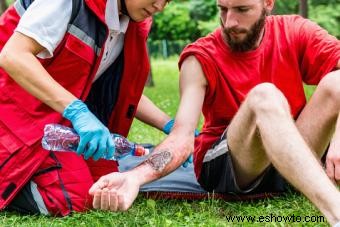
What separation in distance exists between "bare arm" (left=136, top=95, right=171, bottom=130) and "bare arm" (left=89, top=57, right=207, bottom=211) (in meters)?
0.40

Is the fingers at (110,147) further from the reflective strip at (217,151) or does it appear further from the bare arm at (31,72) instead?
the reflective strip at (217,151)

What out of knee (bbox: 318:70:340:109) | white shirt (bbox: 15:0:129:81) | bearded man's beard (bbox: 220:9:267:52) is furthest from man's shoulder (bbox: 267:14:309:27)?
white shirt (bbox: 15:0:129:81)

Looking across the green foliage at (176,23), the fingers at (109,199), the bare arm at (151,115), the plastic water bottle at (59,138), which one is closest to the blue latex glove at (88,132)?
the plastic water bottle at (59,138)

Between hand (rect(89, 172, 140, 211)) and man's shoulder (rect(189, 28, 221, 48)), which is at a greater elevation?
man's shoulder (rect(189, 28, 221, 48))

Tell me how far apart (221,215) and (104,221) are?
0.59m

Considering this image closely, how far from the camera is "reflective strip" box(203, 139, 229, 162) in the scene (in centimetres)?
332

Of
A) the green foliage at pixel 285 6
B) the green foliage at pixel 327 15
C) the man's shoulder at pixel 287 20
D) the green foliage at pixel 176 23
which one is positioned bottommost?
the green foliage at pixel 176 23

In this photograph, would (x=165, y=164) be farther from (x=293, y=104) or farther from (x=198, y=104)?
(x=293, y=104)

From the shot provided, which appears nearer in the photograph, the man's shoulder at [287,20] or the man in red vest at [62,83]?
the man in red vest at [62,83]

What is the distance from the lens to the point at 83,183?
3422 millimetres

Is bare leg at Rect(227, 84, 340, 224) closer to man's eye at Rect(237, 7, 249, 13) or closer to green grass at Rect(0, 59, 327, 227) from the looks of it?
green grass at Rect(0, 59, 327, 227)

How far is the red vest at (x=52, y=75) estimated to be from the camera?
125 inches

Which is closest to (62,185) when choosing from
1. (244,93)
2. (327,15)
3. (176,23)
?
(244,93)

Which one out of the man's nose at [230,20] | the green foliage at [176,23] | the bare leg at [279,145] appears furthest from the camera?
the green foliage at [176,23]
